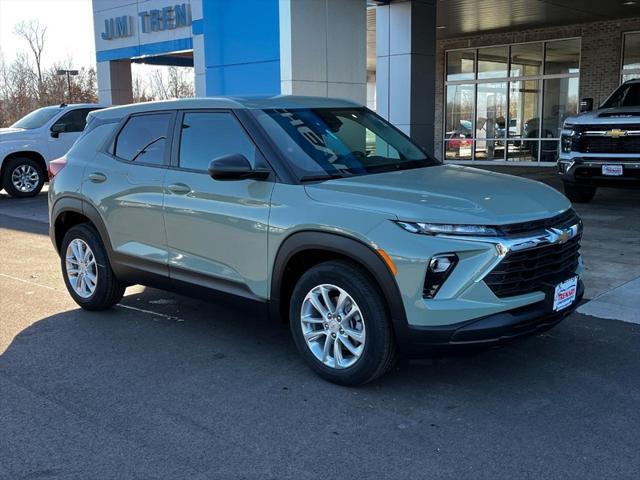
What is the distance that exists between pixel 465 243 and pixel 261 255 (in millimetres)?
1436

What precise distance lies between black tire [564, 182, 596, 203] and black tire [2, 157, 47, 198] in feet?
36.7

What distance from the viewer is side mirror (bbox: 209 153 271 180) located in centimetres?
438

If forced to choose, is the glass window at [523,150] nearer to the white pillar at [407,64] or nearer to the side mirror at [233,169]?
the white pillar at [407,64]

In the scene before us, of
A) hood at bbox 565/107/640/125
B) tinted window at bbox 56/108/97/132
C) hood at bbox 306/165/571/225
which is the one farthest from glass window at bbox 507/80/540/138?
hood at bbox 306/165/571/225

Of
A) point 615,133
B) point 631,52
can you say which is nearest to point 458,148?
point 631,52

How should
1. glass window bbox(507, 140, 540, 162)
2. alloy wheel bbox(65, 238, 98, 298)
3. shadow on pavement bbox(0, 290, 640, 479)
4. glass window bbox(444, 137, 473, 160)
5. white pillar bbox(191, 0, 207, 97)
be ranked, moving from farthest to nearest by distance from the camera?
glass window bbox(444, 137, 473, 160) → glass window bbox(507, 140, 540, 162) → white pillar bbox(191, 0, 207, 97) → alloy wheel bbox(65, 238, 98, 298) → shadow on pavement bbox(0, 290, 640, 479)

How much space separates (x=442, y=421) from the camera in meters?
3.79

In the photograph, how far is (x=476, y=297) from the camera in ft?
12.3

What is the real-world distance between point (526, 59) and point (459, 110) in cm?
283

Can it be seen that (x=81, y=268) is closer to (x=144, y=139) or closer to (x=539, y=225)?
(x=144, y=139)

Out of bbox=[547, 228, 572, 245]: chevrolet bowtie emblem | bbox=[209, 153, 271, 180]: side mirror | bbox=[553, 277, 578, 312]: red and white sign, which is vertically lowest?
bbox=[553, 277, 578, 312]: red and white sign

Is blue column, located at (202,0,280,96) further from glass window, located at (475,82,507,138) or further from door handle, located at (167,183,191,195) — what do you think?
glass window, located at (475,82,507,138)

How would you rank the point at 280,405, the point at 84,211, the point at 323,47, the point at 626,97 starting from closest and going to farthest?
1. the point at 280,405
2. the point at 84,211
3. the point at 323,47
4. the point at 626,97

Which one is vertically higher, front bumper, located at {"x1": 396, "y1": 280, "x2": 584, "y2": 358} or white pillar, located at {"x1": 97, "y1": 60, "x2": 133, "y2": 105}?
white pillar, located at {"x1": 97, "y1": 60, "x2": 133, "y2": 105}
